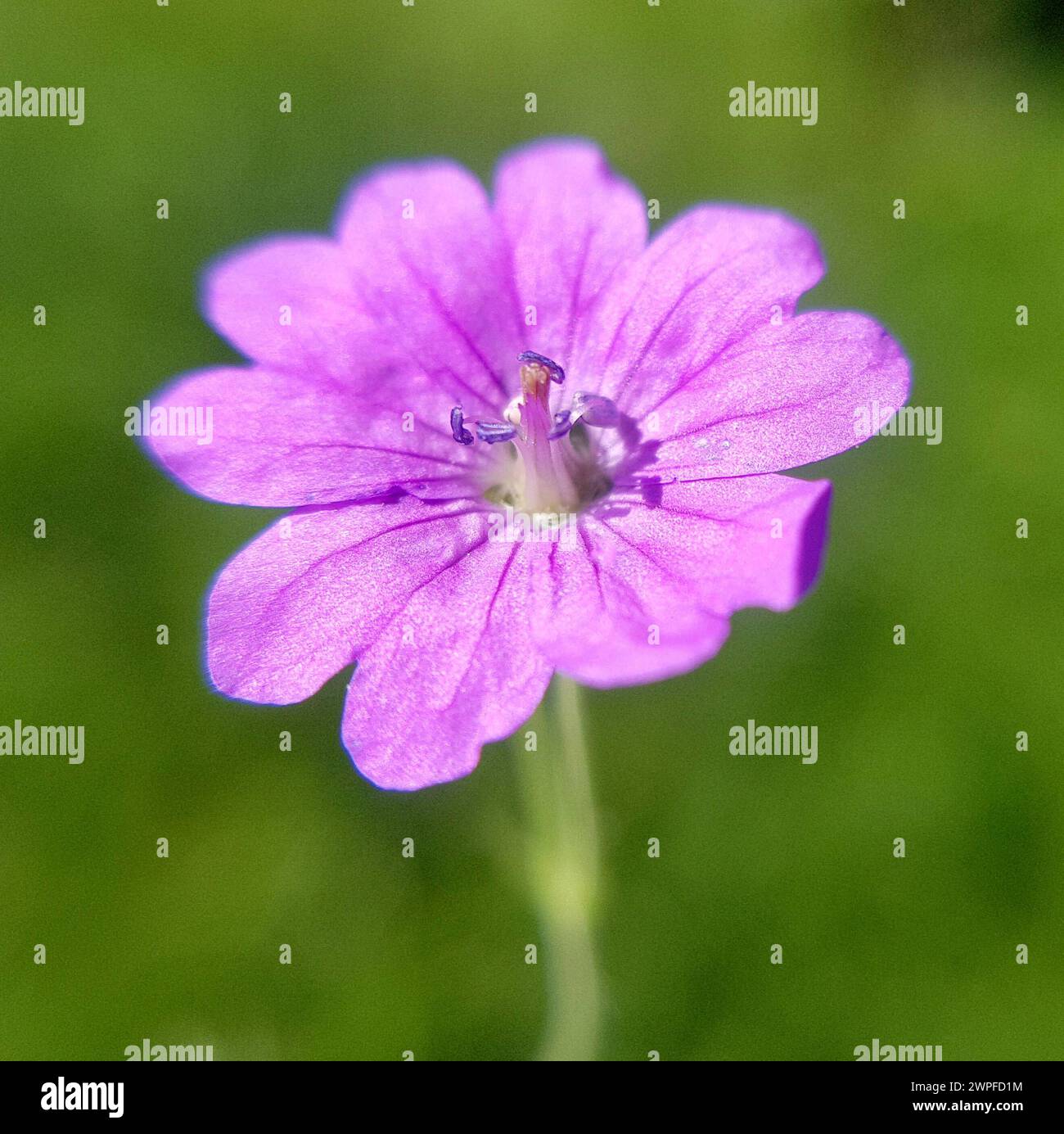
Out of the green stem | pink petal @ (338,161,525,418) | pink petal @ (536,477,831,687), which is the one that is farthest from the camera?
the green stem

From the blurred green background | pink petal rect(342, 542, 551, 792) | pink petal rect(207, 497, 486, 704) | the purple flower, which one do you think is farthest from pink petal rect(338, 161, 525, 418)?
the blurred green background

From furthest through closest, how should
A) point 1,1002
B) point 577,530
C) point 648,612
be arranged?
point 1,1002
point 577,530
point 648,612

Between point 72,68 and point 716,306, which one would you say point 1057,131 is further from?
point 72,68

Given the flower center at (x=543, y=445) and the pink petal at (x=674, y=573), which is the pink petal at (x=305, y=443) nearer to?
the flower center at (x=543, y=445)

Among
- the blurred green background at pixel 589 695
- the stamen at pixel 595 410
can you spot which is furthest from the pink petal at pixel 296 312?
the blurred green background at pixel 589 695

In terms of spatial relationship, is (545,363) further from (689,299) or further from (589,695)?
(589,695)

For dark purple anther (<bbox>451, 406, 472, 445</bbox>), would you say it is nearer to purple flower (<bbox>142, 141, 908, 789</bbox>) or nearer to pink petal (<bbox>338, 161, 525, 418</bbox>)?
purple flower (<bbox>142, 141, 908, 789</bbox>)
